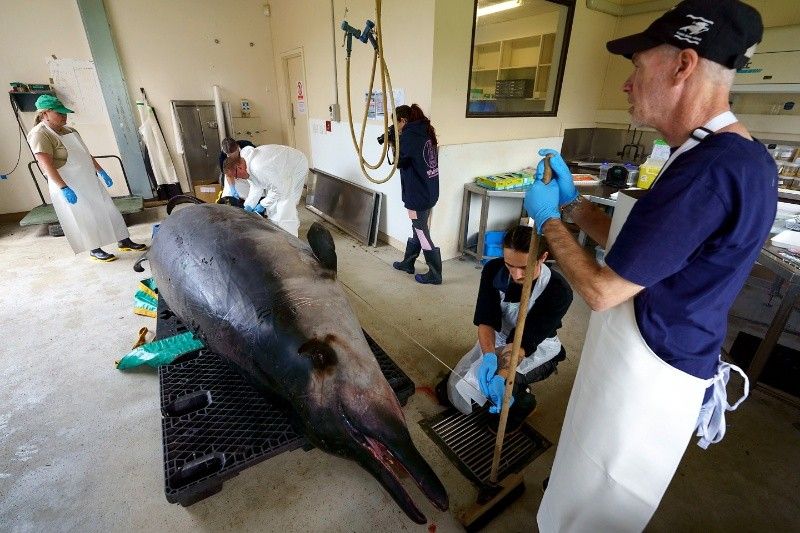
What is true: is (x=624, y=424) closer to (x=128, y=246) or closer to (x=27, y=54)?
(x=128, y=246)

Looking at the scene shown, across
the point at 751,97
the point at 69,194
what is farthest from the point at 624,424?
the point at 69,194

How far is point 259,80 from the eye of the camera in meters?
6.32

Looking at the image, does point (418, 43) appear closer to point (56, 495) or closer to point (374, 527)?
point (374, 527)

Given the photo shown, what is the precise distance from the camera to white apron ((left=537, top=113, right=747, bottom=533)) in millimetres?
956

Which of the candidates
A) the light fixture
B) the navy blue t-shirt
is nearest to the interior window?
the light fixture

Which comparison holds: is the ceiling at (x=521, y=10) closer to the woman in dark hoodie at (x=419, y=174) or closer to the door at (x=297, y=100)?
the woman in dark hoodie at (x=419, y=174)

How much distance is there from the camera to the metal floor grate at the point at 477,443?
1629 millimetres

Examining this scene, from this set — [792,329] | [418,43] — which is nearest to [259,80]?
[418,43]

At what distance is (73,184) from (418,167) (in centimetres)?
341

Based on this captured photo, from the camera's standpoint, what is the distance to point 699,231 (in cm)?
77

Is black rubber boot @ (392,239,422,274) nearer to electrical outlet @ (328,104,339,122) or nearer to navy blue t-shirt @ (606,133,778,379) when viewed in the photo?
electrical outlet @ (328,104,339,122)

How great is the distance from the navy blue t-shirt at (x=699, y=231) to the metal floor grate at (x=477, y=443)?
1.05m

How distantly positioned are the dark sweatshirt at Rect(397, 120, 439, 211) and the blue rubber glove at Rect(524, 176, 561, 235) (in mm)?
1945

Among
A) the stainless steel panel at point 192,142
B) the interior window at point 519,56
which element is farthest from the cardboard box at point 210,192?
the interior window at point 519,56
